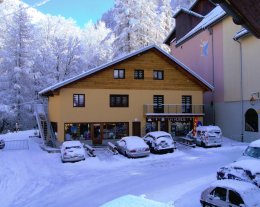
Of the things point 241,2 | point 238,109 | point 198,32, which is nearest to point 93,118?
point 238,109

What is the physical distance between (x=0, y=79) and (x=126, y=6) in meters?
19.2

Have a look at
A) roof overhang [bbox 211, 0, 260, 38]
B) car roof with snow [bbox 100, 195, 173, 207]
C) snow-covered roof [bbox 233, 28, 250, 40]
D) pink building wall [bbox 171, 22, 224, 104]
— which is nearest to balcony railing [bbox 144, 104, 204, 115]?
pink building wall [bbox 171, 22, 224, 104]

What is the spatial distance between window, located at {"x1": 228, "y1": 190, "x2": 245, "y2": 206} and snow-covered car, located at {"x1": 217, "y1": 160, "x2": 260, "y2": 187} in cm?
219

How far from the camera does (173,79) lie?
1297 inches

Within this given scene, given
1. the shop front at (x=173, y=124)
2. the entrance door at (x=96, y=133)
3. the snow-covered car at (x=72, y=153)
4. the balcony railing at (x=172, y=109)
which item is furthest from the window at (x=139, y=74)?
the snow-covered car at (x=72, y=153)

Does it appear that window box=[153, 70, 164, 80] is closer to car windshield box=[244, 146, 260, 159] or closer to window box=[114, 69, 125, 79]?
window box=[114, 69, 125, 79]

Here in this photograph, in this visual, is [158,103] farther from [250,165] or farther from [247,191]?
[247,191]

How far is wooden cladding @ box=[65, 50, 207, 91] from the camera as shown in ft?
99.5

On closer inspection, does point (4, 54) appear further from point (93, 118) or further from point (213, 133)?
point (213, 133)

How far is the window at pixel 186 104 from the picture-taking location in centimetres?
3347

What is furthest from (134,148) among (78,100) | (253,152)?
(253,152)

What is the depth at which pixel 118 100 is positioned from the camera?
31.1m

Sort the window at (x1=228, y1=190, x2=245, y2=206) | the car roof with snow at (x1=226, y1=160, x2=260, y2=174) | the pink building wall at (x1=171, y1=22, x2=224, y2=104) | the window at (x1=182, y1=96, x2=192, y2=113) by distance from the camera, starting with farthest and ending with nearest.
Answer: the pink building wall at (x1=171, y1=22, x2=224, y2=104) → the window at (x1=182, y1=96, x2=192, y2=113) → the car roof with snow at (x1=226, y1=160, x2=260, y2=174) → the window at (x1=228, y1=190, x2=245, y2=206)

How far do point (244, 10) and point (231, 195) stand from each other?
7591 millimetres
